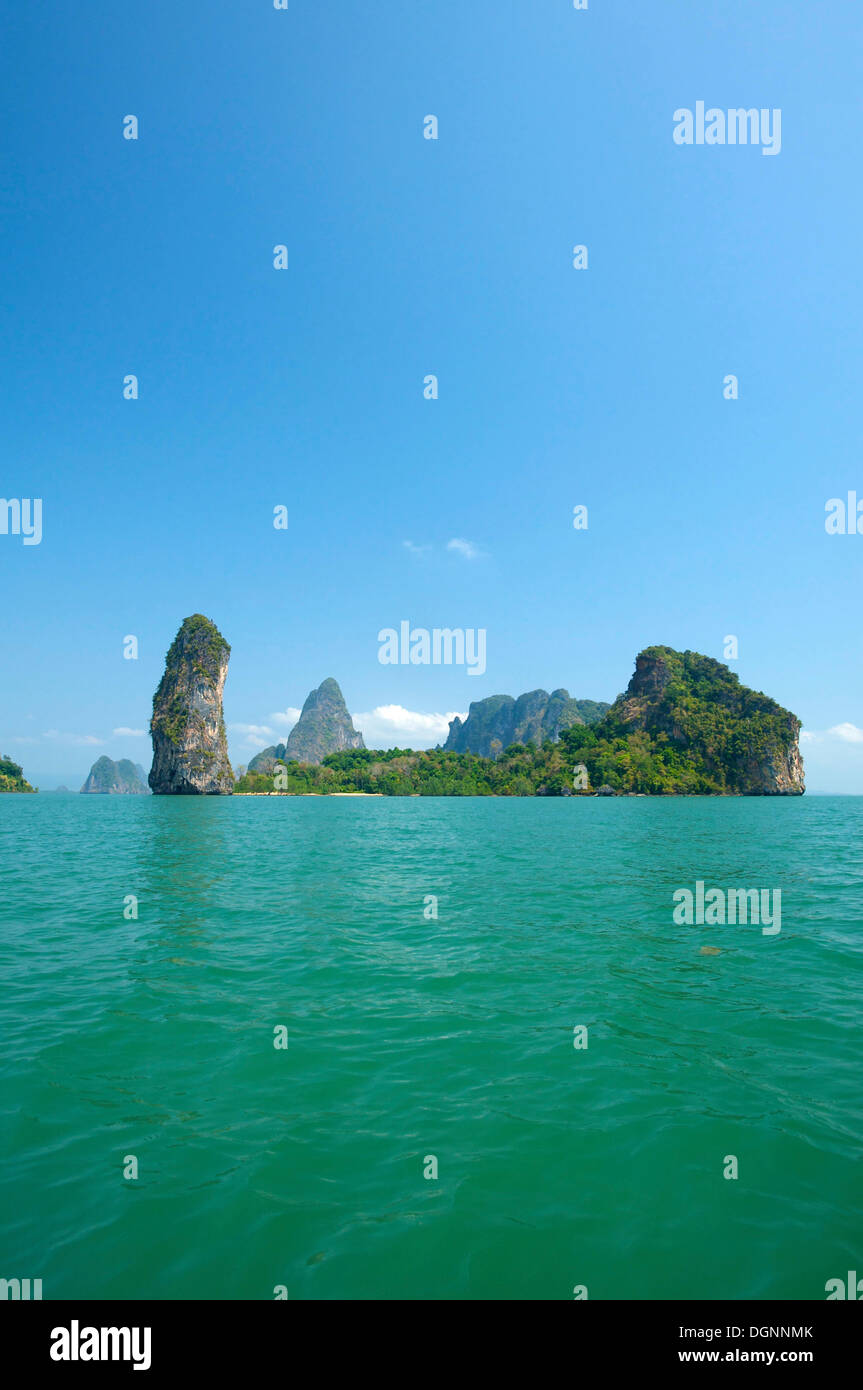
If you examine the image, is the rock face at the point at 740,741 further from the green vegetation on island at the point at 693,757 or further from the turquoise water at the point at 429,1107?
the turquoise water at the point at 429,1107

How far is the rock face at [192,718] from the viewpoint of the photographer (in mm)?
178500

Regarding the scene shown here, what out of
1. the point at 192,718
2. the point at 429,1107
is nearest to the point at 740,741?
the point at 192,718

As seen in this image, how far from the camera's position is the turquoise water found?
17.8 feet

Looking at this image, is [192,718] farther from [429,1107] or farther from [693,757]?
[429,1107]

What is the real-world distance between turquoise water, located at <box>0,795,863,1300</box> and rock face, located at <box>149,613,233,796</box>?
17072 cm

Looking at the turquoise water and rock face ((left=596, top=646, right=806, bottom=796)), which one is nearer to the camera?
the turquoise water

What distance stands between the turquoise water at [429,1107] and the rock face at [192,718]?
170715 millimetres

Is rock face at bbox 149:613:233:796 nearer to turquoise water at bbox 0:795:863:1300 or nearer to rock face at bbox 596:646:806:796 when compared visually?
rock face at bbox 596:646:806:796

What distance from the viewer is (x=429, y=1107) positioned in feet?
25.5

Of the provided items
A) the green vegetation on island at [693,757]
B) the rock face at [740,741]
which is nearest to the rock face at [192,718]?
the green vegetation on island at [693,757]

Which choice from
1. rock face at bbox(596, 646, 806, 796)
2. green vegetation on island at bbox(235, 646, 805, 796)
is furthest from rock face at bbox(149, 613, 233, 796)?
rock face at bbox(596, 646, 806, 796)

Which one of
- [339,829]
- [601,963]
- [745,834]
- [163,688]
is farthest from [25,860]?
[163,688]

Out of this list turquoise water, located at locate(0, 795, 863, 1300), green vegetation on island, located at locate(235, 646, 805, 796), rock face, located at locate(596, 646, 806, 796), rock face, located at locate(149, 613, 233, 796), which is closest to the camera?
turquoise water, located at locate(0, 795, 863, 1300)
